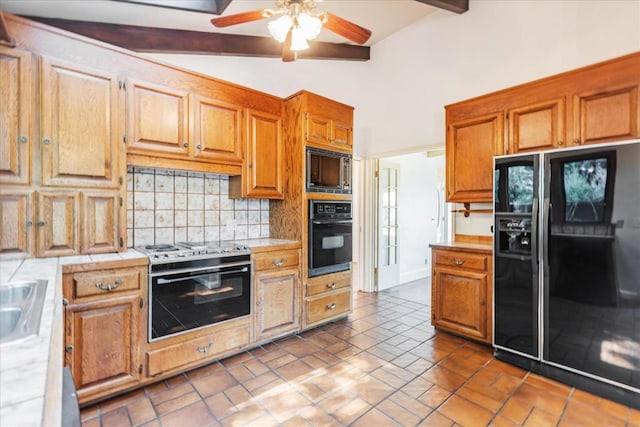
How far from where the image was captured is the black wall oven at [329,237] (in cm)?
317

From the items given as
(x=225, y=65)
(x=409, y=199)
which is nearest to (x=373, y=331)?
(x=409, y=199)

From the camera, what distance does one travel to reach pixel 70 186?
2115 millimetres

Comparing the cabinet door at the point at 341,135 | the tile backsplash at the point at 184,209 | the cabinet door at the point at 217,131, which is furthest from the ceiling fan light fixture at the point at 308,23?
the tile backsplash at the point at 184,209

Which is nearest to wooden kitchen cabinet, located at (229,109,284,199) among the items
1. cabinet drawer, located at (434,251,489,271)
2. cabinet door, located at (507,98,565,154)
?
cabinet drawer, located at (434,251,489,271)

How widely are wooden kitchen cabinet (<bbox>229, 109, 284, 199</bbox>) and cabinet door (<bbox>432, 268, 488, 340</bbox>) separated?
1.85 meters

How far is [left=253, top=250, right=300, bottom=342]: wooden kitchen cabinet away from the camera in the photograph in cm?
279

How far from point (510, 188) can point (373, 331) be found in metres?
1.85

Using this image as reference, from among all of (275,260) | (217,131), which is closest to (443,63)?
(217,131)

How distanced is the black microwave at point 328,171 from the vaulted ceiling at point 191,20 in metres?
1.38

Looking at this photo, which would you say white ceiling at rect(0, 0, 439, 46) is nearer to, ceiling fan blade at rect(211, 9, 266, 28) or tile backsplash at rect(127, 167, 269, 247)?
ceiling fan blade at rect(211, 9, 266, 28)

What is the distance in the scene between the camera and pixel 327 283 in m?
3.33

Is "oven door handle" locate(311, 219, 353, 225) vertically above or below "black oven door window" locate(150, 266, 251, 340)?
above

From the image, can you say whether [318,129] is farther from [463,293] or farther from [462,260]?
[463,293]

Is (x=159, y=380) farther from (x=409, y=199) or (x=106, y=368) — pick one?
(x=409, y=199)
